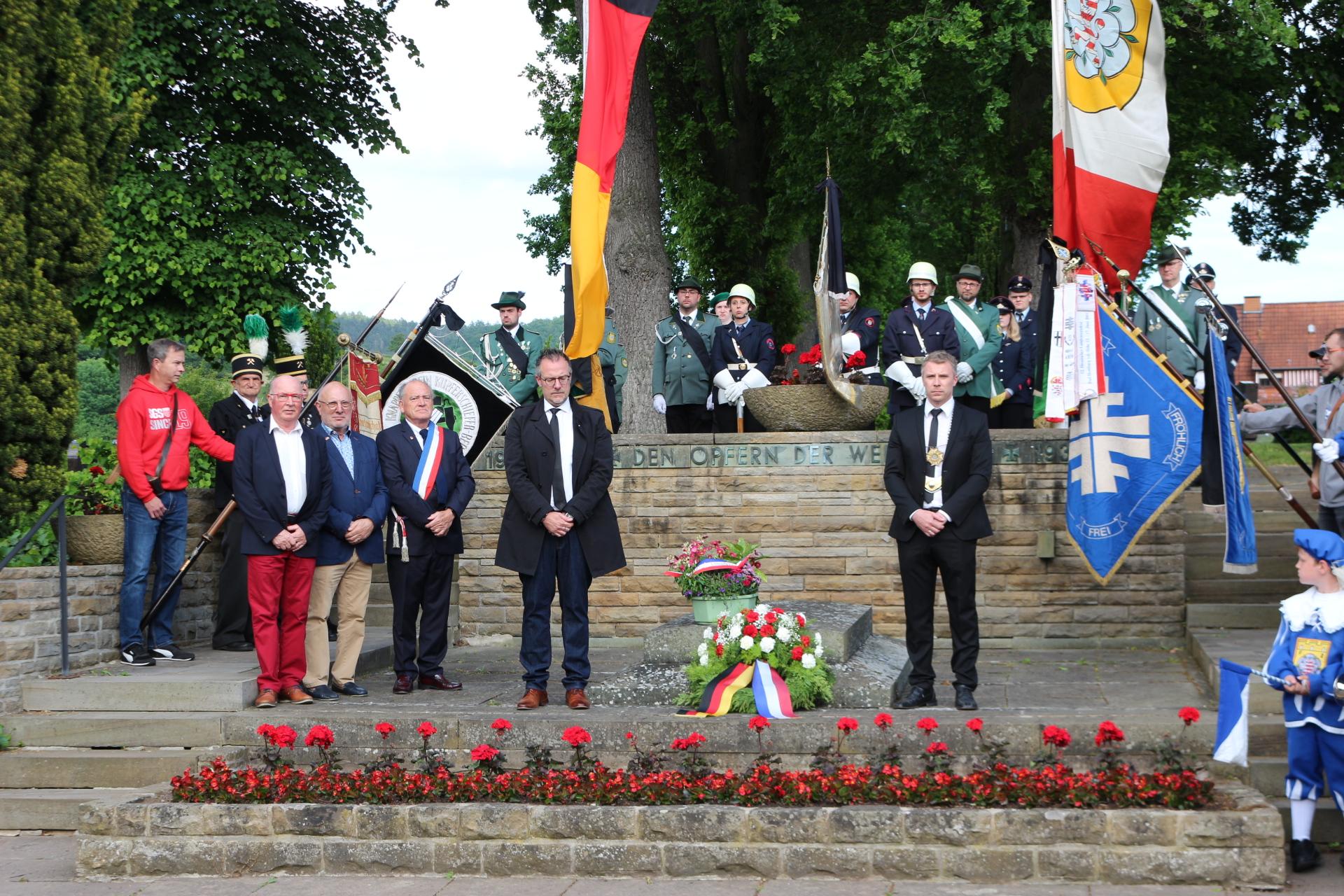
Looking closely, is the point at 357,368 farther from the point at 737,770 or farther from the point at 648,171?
the point at 737,770

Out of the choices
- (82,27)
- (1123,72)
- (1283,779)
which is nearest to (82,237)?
(82,27)

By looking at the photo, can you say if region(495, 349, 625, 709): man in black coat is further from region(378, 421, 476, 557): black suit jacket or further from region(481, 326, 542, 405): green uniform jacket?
region(481, 326, 542, 405): green uniform jacket

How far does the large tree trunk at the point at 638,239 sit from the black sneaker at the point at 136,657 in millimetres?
6662

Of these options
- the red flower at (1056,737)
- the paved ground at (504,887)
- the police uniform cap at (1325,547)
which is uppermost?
the police uniform cap at (1325,547)

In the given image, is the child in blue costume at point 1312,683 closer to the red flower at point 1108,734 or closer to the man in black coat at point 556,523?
the red flower at point 1108,734

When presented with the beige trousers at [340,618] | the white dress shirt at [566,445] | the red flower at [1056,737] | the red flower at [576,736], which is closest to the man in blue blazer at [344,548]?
the beige trousers at [340,618]

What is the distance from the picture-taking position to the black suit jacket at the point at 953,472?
772 centimetres

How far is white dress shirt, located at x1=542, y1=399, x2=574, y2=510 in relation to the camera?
8242 mm

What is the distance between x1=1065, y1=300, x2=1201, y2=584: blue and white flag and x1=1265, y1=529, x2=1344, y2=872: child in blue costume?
2.94 m

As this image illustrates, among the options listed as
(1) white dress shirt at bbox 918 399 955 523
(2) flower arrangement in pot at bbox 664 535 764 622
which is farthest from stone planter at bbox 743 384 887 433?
(1) white dress shirt at bbox 918 399 955 523

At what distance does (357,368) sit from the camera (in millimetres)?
11922

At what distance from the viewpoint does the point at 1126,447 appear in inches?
367

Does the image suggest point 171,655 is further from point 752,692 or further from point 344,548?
point 752,692

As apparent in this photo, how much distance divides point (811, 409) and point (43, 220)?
580cm
